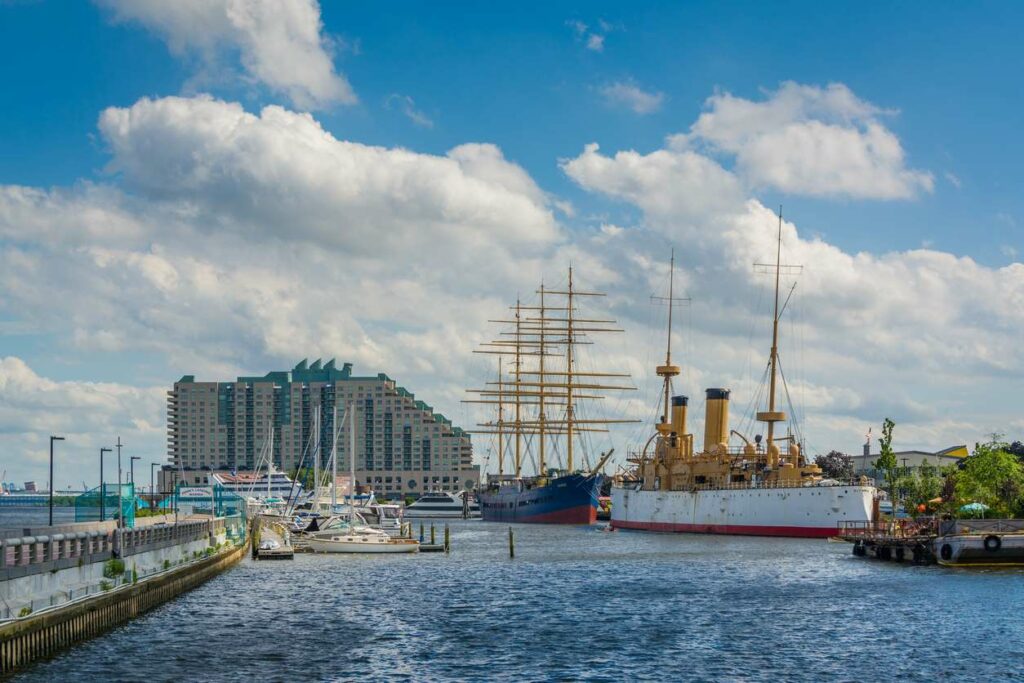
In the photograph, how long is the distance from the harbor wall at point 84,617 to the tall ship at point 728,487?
63.5 m

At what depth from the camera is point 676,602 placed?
191 ft

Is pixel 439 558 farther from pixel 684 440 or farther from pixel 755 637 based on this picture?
pixel 684 440

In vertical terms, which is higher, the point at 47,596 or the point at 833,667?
the point at 47,596

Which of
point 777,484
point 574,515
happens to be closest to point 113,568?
point 777,484

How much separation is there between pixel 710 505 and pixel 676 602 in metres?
69.3

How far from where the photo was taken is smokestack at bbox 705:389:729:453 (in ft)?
432

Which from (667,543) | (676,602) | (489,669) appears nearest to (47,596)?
(489,669)

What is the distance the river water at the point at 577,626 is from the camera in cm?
3875

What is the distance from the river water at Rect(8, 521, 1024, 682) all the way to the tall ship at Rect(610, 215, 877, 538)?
29826mm

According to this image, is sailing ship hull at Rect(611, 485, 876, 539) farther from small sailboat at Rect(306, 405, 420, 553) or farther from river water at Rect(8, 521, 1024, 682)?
small sailboat at Rect(306, 405, 420, 553)

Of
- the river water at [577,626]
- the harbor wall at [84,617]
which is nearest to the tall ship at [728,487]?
the river water at [577,626]

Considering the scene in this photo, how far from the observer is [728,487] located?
123125 mm

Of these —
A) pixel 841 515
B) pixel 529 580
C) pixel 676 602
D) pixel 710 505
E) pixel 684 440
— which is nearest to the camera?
pixel 676 602

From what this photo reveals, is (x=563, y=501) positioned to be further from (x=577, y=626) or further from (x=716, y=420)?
(x=577, y=626)
